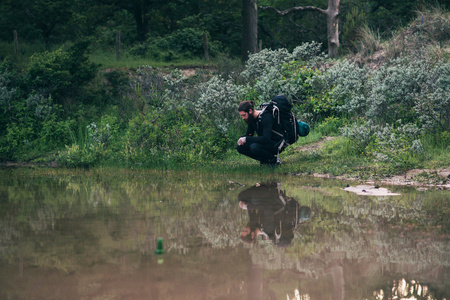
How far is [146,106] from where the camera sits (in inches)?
637

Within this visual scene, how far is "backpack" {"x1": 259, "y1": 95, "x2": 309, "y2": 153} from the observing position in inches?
423

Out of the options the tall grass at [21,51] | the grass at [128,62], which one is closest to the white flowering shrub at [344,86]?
the grass at [128,62]

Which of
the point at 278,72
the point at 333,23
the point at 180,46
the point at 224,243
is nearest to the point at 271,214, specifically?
the point at 224,243

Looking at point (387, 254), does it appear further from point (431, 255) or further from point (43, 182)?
point (43, 182)

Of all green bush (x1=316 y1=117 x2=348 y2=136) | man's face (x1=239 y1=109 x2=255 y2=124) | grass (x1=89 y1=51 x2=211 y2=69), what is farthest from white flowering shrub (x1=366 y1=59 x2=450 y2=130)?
grass (x1=89 y1=51 x2=211 y2=69)

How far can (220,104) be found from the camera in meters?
14.1

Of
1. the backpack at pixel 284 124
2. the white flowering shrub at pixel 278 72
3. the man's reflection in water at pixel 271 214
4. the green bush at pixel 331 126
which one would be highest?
the white flowering shrub at pixel 278 72

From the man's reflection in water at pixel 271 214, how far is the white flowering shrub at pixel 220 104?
191 inches

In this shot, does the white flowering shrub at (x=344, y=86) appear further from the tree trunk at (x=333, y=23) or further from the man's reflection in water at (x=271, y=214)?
the tree trunk at (x=333, y=23)

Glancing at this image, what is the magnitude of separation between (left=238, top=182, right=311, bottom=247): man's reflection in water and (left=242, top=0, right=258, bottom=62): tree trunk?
14.5 m

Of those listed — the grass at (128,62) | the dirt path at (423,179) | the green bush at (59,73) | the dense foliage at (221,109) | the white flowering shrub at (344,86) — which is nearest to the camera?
the dirt path at (423,179)

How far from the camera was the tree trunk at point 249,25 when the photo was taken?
22609 millimetres

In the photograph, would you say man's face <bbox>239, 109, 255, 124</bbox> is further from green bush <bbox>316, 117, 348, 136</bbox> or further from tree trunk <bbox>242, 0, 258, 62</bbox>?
tree trunk <bbox>242, 0, 258, 62</bbox>

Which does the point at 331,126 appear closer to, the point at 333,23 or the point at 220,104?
the point at 220,104
